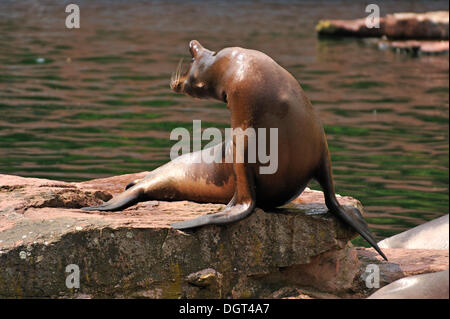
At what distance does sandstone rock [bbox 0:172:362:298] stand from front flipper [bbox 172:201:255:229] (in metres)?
0.06

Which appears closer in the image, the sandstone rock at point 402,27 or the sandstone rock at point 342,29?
the sandstone rock at point 402,27

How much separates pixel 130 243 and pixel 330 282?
52.2 inches

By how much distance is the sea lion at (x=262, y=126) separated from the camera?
5230mm

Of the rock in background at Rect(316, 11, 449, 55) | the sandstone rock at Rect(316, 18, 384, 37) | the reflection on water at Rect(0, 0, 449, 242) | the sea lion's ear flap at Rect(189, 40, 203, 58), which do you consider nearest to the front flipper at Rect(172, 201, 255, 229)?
the sea lion's ear flap at Rect(189, 40, 203, 58)

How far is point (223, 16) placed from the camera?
33.0 m

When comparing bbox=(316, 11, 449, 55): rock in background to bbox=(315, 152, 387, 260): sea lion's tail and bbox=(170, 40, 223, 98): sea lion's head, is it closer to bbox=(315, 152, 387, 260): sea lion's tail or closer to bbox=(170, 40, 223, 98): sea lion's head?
bbox=(170, 40, 223, 98): sea lion's head

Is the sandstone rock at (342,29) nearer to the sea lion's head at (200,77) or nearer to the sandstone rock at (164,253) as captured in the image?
the sea lion's head at (200,77)

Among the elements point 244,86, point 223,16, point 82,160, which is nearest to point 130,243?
point 244,86

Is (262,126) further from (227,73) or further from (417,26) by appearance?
(417,26)

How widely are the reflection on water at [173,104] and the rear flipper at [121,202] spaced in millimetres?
2813

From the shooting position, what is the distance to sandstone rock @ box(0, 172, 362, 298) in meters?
4.93

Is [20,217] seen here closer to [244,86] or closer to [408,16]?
[244,86]

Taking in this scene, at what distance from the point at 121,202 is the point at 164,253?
905 mm

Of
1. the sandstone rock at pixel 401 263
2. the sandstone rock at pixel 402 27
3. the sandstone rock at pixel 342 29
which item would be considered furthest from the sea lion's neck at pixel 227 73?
the sandstone rock at pixel 342 29
